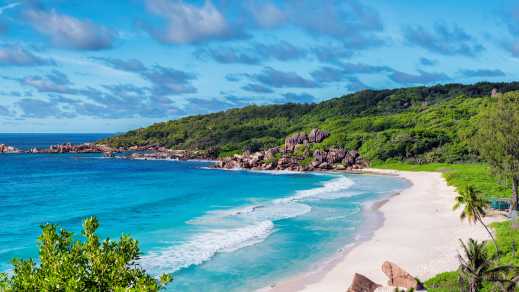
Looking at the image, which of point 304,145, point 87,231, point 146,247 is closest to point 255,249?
A: point 146,247

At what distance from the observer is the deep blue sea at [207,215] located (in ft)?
139

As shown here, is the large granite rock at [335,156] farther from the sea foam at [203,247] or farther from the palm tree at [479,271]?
the palm tree at [479,271]

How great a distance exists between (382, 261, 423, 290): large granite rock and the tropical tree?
31665 millimetres

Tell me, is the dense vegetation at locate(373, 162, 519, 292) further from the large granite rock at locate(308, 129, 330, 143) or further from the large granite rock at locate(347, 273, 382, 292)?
the large granite rock at locate(308, 129, 330, 143)

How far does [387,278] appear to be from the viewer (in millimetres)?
36031

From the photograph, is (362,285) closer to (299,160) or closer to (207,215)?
(207,215)

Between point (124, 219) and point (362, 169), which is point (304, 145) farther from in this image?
point (124, 219)

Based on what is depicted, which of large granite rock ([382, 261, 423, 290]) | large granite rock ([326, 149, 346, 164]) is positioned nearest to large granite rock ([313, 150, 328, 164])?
large granite rock ([326, 149, 346, 164])

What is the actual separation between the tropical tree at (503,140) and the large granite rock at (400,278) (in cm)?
3166

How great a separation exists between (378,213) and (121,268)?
55356mm

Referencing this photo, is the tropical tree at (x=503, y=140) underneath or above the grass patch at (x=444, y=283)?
above

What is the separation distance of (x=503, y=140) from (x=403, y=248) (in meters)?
23.8

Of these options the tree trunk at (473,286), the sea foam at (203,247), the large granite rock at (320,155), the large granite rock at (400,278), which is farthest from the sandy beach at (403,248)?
the large granite rock at (320,155)

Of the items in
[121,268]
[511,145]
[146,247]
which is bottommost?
[146,247]
